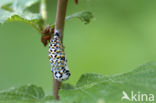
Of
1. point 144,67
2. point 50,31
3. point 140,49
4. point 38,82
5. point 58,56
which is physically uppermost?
point 140,49

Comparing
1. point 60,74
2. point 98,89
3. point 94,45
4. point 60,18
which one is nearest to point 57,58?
point 60,74

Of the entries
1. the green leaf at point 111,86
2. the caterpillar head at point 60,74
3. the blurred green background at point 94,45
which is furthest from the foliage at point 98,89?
the blurred green background at point 94,45

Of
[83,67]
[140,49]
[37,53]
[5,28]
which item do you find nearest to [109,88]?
[83,67]

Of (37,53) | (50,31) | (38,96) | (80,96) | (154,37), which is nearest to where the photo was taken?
(80,96)

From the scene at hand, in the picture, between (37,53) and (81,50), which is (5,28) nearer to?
(37,53)

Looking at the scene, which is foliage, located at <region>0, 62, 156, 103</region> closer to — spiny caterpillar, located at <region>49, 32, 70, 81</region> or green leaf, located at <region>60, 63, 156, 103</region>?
green leaf, located at <region>60, 63, 156, 103</region>

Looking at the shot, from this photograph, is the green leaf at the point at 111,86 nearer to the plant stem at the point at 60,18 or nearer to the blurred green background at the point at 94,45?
the plant stem at the point at 60,18
